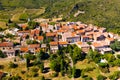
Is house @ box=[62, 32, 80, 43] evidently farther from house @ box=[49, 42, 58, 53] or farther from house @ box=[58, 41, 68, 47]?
house @ box=[49, 42, 58, 53]

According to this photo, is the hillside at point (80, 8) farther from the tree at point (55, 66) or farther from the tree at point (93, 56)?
the tree at point (55, 66)

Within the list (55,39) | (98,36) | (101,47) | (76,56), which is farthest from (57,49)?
(98,36)

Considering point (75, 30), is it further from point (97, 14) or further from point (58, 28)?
point (97, 14)

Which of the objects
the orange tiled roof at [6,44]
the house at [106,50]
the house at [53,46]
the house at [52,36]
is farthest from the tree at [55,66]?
the house at [52,36]

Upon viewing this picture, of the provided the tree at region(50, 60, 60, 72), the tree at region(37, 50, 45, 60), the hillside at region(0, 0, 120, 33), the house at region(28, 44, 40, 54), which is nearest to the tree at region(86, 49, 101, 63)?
the tree at region(50, 60, 60, 72)

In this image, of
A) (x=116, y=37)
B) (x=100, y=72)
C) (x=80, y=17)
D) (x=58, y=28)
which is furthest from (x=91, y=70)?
(x=80, y=17)
